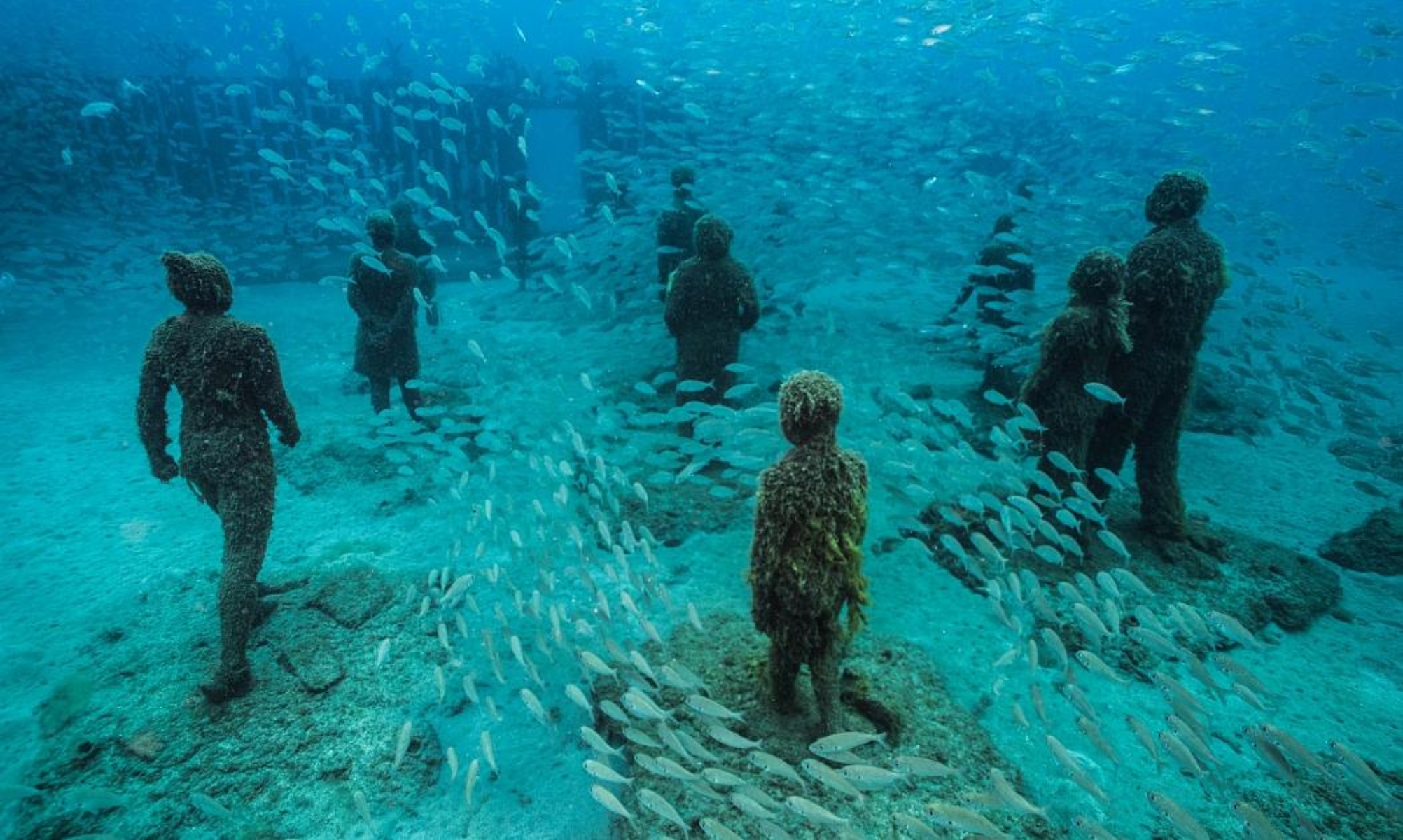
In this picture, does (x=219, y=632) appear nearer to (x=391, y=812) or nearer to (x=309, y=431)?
(x=391, y=812)

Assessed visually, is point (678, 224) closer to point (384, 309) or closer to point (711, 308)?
point (711, 308)

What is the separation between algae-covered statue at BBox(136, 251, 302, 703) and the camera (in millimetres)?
4230

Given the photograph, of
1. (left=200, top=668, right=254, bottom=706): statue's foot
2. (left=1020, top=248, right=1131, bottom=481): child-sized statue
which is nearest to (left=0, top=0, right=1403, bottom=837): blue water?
(left=200, top=668, right=254, bottom=706): statue's foot

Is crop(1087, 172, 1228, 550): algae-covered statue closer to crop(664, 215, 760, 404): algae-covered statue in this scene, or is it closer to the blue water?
the blue water

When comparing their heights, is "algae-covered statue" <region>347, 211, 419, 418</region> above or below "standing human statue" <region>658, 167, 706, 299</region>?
below

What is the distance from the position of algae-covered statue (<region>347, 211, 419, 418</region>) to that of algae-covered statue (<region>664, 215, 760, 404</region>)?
11.4ft

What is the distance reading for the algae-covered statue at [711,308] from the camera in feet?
24.3

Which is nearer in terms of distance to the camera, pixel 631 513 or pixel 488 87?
pixel 631 513

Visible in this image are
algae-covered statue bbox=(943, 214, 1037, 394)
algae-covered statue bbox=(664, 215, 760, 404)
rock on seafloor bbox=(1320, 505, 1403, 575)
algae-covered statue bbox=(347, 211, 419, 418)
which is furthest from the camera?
algae-covered statue bbox=(943, 214, 1037, 394)

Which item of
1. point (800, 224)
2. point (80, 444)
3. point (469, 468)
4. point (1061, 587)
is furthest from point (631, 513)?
point (800, 224)

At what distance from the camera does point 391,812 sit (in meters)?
3.59

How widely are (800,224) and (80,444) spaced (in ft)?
42.0

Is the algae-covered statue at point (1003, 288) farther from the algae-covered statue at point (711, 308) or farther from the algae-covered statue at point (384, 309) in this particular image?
the algae-covered statue at point (384, 309)

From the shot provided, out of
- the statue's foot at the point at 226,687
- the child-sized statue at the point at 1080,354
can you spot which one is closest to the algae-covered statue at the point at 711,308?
the child-sized statue at the point at 1080,354
